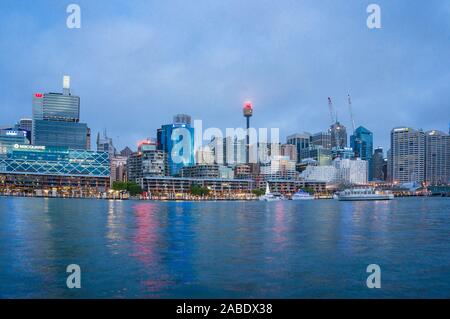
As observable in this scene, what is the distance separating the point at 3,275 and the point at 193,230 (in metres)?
25.1

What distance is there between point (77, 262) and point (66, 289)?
6.81 meters

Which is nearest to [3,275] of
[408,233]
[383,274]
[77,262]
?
[77,262]

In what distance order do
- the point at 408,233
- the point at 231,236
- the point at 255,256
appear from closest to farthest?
1. the point at 255,256
2. the point at 231,236
3. the point at 408,233

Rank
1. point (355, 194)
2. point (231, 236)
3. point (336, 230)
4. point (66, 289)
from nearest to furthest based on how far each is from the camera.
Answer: point (66, 289)
point (231, 236)
point (336, 230)
point (355, 194)

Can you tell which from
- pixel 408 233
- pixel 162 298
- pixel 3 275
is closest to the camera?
pixel 162 298

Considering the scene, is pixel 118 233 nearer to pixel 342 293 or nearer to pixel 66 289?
pixel 66 289

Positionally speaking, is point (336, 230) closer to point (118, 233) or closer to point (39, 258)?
point (118, 233)

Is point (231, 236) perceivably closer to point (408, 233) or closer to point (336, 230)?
point (336, 230)

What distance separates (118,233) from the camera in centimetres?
4362

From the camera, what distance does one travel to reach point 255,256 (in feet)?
100

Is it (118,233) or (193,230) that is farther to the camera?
(193,230)
